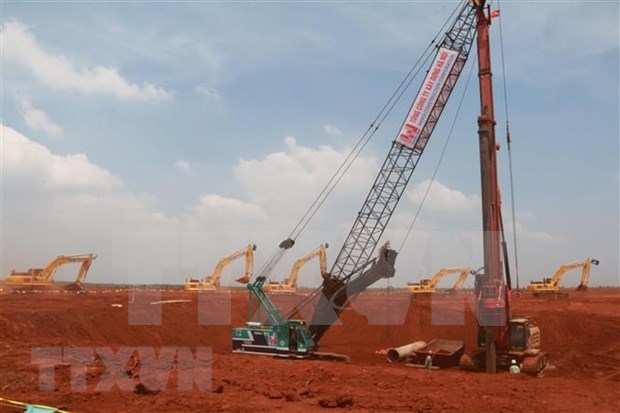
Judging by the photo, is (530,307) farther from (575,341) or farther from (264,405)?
(264,405)

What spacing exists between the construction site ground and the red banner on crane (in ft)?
31.7

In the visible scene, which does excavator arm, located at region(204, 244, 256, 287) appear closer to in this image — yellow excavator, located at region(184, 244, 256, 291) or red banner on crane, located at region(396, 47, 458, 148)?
yellow excavator, located at region(184, 244, 256, 291)

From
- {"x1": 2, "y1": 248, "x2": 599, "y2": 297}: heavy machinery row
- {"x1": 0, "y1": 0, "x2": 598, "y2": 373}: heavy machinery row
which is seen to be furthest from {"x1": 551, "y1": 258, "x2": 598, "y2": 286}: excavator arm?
{"x1": 0, "y1": 0, "x2": 598, "y2": 373}: heavy machinery row

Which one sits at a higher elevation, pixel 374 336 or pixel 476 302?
pixel 476 302

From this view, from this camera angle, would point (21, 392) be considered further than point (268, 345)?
No

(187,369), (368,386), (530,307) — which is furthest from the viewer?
(530,307)

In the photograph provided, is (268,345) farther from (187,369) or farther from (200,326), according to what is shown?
(200,326)

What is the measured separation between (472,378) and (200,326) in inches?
854

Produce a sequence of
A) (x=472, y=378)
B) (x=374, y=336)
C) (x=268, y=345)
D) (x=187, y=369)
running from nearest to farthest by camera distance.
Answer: (x=472, y=378) → (x=187, y=369) → (x=268, y=345) → (x=374, y=336)

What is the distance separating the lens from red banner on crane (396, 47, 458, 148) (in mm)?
22797

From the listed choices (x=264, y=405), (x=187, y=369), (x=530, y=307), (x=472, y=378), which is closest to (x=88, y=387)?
(x=187, y=369)

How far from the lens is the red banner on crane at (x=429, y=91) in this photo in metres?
22.8

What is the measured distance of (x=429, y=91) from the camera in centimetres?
2277

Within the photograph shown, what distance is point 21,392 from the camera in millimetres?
14547
